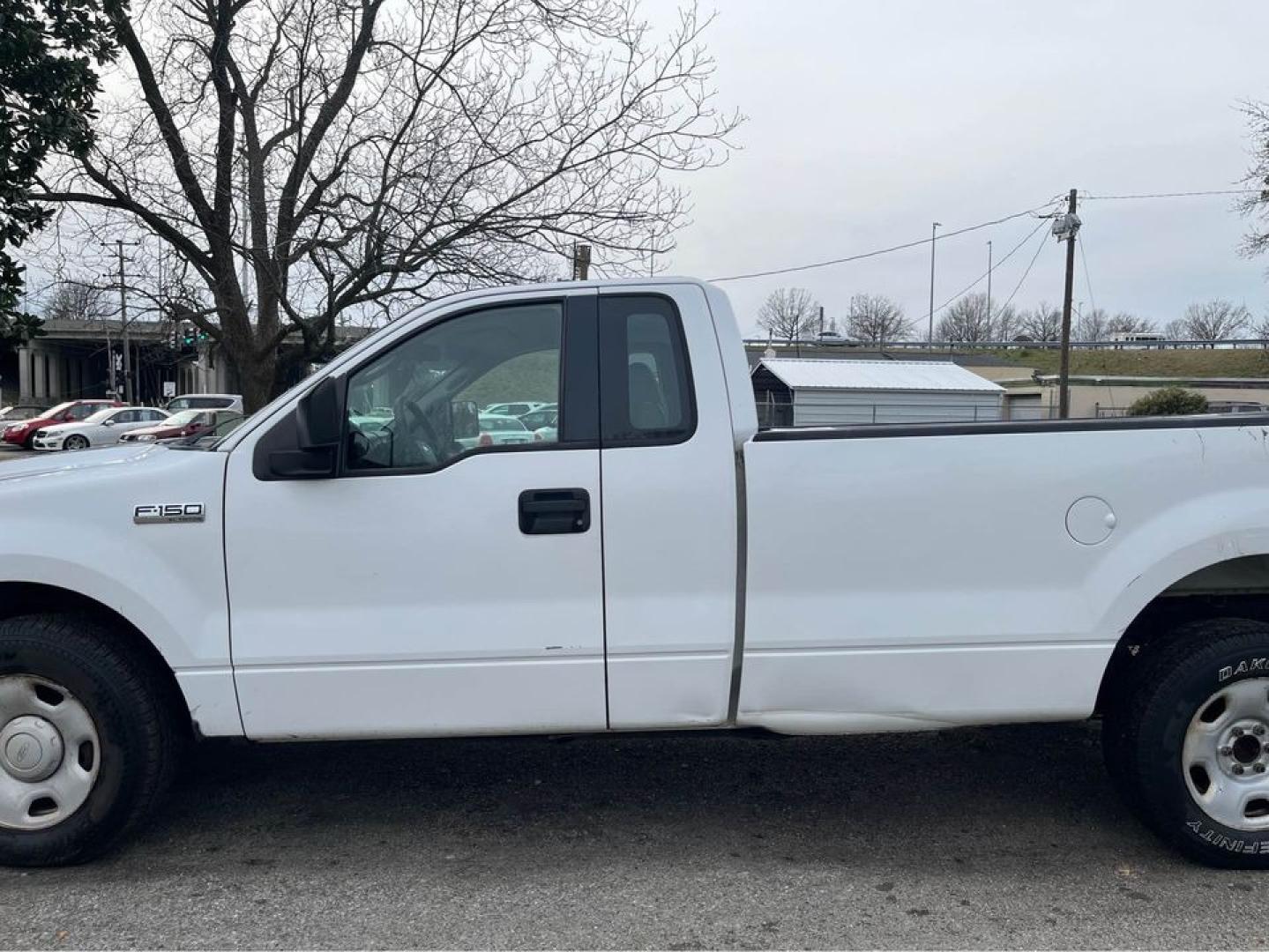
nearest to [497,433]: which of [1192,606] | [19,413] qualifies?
[1192,606]

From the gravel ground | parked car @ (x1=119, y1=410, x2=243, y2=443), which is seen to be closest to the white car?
parked car @ (x1=119, y1=410, x2=243, y2=443)

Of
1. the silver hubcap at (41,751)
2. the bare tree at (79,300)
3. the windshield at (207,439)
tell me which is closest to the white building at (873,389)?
the bare tree at (79,300)

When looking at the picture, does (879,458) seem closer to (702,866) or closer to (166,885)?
(702,866)

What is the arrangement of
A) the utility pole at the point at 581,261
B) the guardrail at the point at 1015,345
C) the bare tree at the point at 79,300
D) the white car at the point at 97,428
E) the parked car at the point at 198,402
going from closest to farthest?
the utility pole at the point at 581,261, the bare tree at the point at 79,300, the white car at the point at 97,428, the parked car at the point at 198,402, the guardrail at the point at 1015,345

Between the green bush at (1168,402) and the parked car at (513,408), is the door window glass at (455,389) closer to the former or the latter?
the parked car at (513,408)

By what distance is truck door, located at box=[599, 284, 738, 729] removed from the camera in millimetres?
3463

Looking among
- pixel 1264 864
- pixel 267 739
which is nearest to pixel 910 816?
pixel 1264 864

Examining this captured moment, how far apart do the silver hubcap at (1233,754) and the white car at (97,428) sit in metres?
32.1

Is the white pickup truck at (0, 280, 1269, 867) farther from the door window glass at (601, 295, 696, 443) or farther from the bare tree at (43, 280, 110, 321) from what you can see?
the bare tree at (43, 280, 110, 321)

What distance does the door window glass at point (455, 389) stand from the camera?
139 inches

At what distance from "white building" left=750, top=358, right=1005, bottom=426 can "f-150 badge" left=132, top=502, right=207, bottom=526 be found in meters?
19.3

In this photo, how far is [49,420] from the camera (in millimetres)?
33531

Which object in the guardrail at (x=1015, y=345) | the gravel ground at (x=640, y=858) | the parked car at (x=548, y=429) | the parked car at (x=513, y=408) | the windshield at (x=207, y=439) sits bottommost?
the gravel ground at (x=640, y=858)

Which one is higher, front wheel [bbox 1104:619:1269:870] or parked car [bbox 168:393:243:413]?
parked car [bbox 168:393:243:413]
